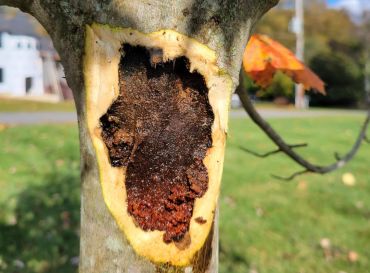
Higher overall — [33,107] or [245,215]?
[33,107]

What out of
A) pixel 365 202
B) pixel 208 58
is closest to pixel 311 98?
pixel 365 202

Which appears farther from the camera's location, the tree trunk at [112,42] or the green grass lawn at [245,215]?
the green grass lawn at [245,215]

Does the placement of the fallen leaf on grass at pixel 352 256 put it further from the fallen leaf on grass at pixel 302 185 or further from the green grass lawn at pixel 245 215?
the fallen leaf on grass at pixel 302 185

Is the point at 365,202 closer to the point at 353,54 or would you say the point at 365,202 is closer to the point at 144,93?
the point at 144,93

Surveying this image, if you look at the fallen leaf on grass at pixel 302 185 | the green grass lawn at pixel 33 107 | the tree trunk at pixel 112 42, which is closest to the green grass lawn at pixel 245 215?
the fallen leaf on grass at pixel 302 185

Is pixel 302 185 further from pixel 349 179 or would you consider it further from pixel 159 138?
pixel 159 138

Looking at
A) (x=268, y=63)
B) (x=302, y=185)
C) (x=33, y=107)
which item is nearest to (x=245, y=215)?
(x=302, y=185)

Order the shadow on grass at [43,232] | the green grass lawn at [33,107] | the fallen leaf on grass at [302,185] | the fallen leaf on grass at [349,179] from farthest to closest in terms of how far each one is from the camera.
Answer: the green grass lawn at [33,107] → the fallen leaf on grass at [349,179] → the fallen leaf on grass at [302,185] → the shadow on grass at [43,232]

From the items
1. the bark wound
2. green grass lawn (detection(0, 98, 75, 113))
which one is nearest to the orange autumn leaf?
the bark wound
